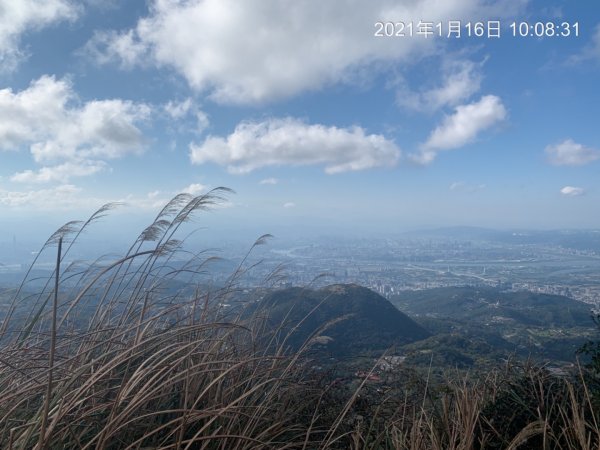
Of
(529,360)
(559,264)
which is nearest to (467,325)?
(529,360)

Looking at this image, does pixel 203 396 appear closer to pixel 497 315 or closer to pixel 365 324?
pixel 365 324

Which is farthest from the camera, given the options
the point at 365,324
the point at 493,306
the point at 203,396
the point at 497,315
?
the point at 493,306

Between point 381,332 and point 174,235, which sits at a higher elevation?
point 174,235

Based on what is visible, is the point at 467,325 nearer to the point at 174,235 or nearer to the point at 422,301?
the point at 422,301

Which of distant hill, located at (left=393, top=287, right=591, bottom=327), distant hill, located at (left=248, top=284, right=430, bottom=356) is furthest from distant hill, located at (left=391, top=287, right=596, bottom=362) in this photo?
distant hill, located at (left=248, top=284, right=430, bottom=356)

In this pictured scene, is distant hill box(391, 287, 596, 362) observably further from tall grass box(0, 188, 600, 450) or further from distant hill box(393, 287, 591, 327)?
tall grass box(0, 188, 600, 450)

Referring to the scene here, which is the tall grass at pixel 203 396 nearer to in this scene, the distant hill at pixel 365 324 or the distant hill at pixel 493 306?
the distant hill at pixel 365 324

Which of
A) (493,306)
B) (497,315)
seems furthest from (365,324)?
(493,306)

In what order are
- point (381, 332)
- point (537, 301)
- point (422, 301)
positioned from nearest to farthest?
point (381, 332) → point (537, 301) → point (422, 301)
